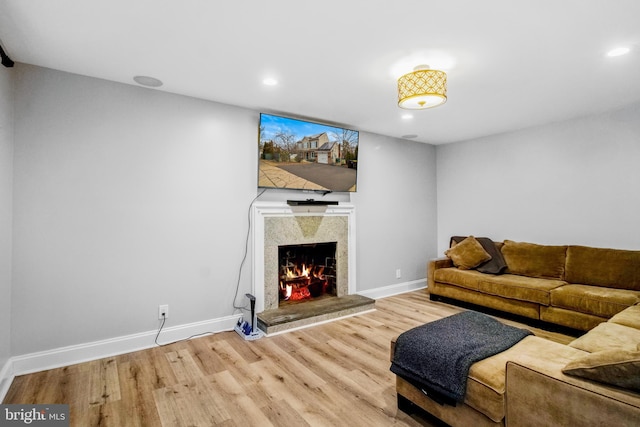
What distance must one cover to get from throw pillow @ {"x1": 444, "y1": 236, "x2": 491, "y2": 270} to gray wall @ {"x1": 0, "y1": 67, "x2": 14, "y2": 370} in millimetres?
4739

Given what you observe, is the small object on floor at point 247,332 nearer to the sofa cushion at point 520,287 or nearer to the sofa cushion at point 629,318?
the sofa cushion at point 520,287

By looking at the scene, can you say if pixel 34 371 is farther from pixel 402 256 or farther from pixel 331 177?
pixel 402 256

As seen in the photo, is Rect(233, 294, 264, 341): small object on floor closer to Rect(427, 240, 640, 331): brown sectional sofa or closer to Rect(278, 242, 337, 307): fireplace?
Rect(278, 242, 337, 307): fireplace

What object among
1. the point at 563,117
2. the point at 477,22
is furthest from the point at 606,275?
the point at 477,22

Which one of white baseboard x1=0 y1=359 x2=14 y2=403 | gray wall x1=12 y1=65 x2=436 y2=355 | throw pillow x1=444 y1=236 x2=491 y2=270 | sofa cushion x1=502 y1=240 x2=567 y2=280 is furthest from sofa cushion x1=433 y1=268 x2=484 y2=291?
white baseboard x1=0 y1=359 x2=14 y2=403

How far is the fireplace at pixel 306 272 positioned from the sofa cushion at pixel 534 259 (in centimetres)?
236

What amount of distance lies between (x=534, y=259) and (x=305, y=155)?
3.18 m

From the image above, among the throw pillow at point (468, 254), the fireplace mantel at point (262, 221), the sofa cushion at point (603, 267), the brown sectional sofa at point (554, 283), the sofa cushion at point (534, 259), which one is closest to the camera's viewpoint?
the brown sectional sofa at point (554, 283)

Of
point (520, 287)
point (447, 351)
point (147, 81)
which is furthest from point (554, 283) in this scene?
point (147, 81)

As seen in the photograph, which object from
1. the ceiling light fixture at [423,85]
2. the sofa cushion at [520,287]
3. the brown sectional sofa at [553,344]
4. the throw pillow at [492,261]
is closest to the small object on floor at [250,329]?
the brown sectional sofa at [553,344]

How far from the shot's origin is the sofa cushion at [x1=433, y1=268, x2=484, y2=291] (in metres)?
3.90

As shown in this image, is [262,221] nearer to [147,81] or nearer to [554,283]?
[147,81]

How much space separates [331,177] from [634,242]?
349 cm

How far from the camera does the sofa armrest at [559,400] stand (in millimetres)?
1118
